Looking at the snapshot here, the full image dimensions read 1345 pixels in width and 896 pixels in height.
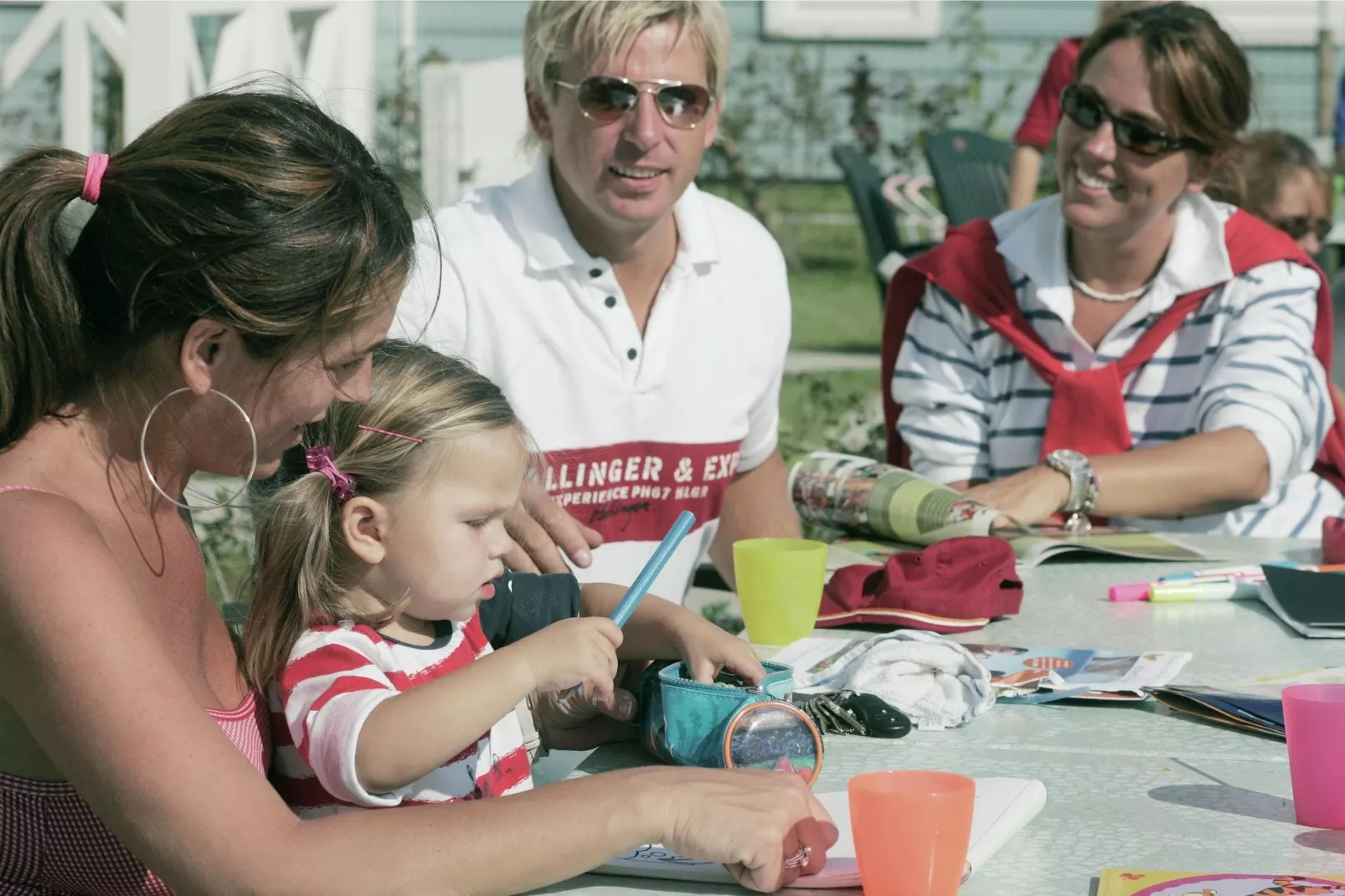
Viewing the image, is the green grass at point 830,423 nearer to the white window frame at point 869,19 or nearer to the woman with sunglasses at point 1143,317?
the woman with sunglasses at point 1143,317

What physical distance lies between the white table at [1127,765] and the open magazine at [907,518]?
1.08 ft

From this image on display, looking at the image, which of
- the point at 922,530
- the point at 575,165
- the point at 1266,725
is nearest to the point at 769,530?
the point at 922,530

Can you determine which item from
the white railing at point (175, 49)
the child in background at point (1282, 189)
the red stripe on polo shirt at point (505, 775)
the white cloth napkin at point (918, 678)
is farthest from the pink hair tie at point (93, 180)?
the child in background at point (1282, 189)

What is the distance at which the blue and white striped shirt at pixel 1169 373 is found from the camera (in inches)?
128

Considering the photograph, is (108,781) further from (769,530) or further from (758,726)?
(769,530)

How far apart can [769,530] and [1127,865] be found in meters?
1.84

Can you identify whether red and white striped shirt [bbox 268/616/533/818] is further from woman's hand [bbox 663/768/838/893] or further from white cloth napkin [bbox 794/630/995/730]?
white cloth napkin [bbox 794/630/995/730]

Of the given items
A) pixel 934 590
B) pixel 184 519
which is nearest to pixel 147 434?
pixel 184 519

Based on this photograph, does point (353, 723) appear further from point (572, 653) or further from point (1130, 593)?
point (1130, 593)

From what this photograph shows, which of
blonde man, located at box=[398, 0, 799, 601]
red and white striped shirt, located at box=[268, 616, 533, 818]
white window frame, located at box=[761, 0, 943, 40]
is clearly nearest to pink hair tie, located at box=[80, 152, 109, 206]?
red and white striped shirt, located at box=[268, 616, 533, 818]

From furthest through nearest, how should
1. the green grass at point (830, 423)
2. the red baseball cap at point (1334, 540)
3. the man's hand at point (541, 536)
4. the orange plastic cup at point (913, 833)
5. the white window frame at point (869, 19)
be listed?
the white window frame at point (869, 19) → the green grass at point (830, 423) → the red baseball cap at point (1334, 540) → the man's hand at point (541, 536) → the orange plastic cup at point (913, 833)

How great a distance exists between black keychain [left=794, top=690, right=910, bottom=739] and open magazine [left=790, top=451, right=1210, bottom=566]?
2.92 feet

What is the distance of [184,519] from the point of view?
1.75 meters

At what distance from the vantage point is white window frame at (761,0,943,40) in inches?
515
